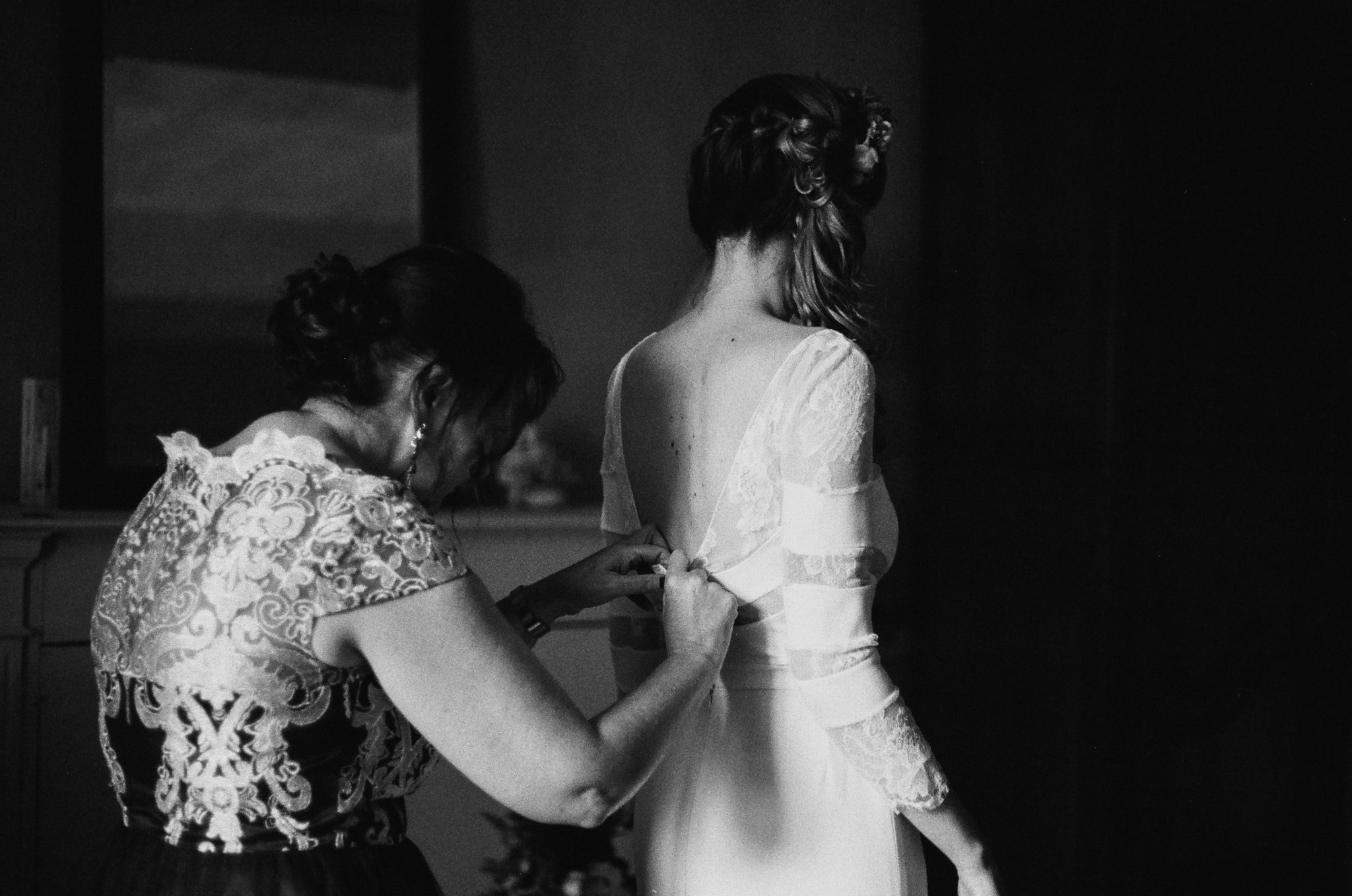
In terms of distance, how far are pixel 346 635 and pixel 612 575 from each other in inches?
14.1

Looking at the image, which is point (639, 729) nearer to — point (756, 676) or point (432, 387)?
point (756, 676)

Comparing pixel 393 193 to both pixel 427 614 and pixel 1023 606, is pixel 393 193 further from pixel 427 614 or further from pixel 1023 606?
pixel 427 614

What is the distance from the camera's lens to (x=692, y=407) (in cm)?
134

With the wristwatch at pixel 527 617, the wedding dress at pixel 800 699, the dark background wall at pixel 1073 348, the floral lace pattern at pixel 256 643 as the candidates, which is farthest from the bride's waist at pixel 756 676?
the dark background wall at pixel 1073 348

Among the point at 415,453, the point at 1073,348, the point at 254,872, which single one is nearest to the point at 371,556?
the point at 415,453

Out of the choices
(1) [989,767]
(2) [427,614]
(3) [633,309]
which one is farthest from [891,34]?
(2) [427,614]

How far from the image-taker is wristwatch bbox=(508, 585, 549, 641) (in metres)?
1.45

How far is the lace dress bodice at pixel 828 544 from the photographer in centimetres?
122

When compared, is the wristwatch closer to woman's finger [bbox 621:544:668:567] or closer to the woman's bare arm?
woman's finger [bbox 621:544:668:567]

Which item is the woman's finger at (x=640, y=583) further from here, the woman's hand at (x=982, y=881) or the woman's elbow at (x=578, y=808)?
the woman's hand at (x=982, y=881)

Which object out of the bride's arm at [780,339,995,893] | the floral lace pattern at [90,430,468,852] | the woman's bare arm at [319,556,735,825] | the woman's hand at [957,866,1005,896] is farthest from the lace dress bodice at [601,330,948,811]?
the floral lace pattern at [90,430,468,852]

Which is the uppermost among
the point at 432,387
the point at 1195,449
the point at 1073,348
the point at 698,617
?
the point at 1073,348

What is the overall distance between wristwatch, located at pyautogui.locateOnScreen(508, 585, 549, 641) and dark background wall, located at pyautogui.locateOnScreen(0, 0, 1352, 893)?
1.63m

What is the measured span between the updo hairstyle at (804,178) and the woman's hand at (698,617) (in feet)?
0.97
